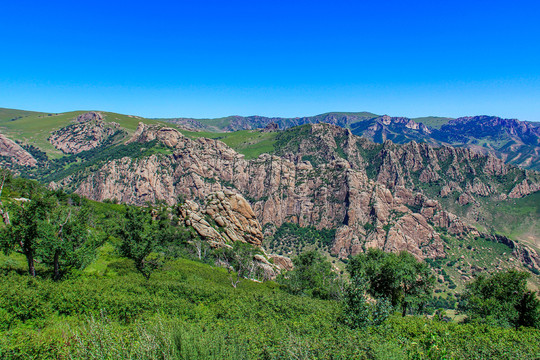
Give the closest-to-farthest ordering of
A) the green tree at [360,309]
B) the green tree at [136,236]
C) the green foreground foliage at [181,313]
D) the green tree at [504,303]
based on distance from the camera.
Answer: the green foreground foliage at [181,313] < the green tree at [360,309] < the green tree at [136,236] < the green tree at [504,303]

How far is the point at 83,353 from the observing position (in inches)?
450

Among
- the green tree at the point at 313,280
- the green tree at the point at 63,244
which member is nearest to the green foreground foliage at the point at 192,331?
the green tree at the point at 63,244

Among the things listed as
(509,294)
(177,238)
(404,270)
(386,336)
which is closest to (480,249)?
(509,294)

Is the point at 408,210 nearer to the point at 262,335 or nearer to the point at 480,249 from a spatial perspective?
the point at 480,249

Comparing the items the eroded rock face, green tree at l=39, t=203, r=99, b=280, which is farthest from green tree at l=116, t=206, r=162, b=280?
the eroded rock face

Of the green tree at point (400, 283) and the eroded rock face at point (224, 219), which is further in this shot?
the eroded rock face at point (224, 219)

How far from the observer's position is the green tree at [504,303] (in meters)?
38.4

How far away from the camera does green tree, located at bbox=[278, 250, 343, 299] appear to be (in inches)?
2067

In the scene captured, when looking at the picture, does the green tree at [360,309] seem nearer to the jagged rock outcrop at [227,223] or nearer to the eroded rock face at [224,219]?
the jagged rock outcrop at [227,223]

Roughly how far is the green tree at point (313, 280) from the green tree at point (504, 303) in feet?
71.5

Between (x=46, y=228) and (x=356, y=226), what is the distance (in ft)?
565

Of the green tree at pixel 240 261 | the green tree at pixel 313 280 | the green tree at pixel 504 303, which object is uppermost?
the green tree at pixel 504 303

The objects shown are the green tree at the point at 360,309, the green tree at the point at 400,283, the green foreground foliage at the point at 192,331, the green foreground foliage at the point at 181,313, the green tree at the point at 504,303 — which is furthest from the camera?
the green tree at the point at 400,283

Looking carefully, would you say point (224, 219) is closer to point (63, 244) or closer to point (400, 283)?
point (400, 283)
